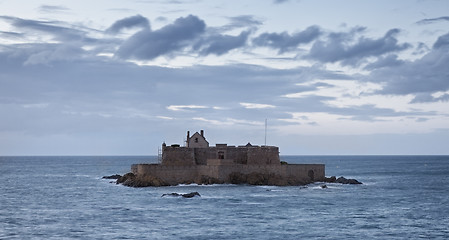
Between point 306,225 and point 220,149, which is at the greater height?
point 220,149

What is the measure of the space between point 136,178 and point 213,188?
40.6 feet

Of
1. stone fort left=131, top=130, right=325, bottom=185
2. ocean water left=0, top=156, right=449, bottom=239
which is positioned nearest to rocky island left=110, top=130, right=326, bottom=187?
stone fort left=131, top=130, right=325, bottom=185

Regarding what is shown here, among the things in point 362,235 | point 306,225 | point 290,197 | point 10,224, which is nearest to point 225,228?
point 306,225

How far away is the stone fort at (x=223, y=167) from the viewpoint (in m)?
84.4

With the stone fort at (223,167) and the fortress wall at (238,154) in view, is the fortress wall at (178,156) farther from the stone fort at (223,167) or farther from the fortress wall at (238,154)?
the fortress wall at (238,154)

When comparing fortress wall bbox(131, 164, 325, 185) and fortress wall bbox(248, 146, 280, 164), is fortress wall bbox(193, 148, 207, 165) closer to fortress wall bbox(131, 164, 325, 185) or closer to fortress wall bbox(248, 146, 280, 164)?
fortress wall bbox(131, 164, 325, 185)

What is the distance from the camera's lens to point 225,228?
163 feet

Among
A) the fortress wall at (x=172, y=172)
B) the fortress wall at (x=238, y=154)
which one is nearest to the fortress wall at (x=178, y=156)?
the fortress wall at (x=172, y=172)

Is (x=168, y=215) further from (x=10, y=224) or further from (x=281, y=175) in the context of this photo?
(x=281, y=175)

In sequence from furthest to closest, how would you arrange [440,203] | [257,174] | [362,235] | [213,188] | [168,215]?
[257,174] < [213,188] < [440,203] < [168,215] < [362,235]

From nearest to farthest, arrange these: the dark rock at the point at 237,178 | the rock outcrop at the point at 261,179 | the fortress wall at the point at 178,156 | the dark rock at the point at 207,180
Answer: the dark rock at the point at 207,180, the dark rock at the point at 237,178, the rock outcrop at the point at 261,179, the fortress wall at the point at 178,156

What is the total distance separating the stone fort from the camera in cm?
8438

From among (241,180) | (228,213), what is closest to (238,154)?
(241,180)

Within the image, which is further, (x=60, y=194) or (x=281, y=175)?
(x=281, y=175)
